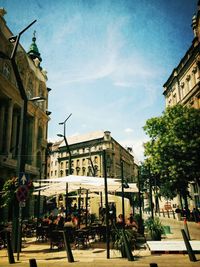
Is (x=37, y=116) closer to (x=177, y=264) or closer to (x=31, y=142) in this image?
(x=31, y=142)

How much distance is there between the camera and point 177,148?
25891 millimetres

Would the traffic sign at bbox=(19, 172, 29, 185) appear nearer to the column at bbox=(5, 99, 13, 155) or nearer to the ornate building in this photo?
the column at bbox=(5, 99, 13, 155)

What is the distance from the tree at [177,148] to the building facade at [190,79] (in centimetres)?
636

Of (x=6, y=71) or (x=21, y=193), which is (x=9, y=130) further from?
(x=21, y=193)

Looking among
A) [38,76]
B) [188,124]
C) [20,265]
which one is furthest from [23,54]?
[20,265]

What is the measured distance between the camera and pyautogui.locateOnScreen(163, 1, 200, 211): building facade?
3284cm

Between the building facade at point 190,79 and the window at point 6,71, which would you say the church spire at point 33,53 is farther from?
the building facade at point 190,79

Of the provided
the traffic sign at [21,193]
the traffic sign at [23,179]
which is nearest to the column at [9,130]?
the traffic sign at [23,179]

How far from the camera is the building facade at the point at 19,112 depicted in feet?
94.1

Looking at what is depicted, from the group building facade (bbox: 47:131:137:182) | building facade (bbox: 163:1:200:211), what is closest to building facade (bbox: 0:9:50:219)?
building facade (bbox: 163:1:200:211)

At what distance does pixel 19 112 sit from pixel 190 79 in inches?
1010

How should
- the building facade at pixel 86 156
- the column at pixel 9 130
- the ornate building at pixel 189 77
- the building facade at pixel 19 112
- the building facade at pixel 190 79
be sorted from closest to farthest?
the building facade at pixel 19 112 → the column at pixel 9 130 → the building facade at pixel 190 79 → the ornate building at pixel 189 77 → the building facade at pixel 86 156

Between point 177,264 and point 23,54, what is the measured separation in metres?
33.6

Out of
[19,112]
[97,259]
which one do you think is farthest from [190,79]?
[97,259]
